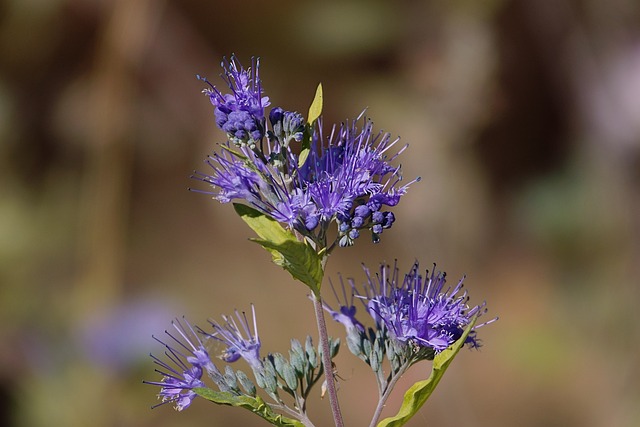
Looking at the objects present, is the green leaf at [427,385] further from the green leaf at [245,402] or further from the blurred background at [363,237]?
the blurred background at [363,237]

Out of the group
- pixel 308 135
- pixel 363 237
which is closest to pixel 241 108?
pixel 308 135

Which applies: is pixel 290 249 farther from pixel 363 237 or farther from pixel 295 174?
pixel 363 237

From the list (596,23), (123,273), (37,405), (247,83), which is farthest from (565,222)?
(247,83)

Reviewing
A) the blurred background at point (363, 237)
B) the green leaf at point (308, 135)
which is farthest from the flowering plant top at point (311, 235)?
the blurred background at point (363, 237)

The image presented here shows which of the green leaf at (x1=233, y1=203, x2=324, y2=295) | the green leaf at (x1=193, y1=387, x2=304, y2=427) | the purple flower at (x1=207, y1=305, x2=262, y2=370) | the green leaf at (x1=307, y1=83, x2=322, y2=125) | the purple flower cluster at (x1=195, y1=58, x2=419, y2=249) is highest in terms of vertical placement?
the green leaf at (x1=307, y1=83, x2=322, y2=125)

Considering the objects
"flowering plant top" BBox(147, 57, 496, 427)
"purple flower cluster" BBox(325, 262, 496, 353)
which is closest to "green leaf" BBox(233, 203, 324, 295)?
"flowering plant top" BBox(147, 57, 496, 427)

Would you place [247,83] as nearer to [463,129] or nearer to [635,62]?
[463,129]

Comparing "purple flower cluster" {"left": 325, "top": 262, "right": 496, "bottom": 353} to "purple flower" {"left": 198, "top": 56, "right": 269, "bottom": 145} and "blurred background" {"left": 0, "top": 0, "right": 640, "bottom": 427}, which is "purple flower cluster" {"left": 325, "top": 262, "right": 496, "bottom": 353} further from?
"blurred background" {"left": 0, "top": 0, "right": 640, "bottom": 427}
